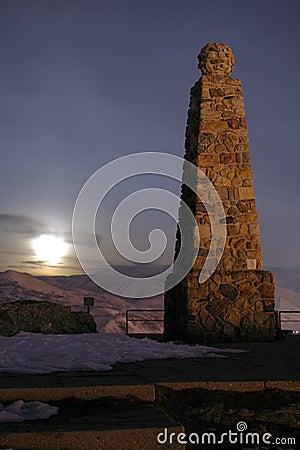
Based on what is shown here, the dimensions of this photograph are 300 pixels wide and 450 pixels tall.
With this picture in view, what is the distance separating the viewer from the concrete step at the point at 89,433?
2502mm

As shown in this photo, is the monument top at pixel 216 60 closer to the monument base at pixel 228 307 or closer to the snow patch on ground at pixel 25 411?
the monument base at pixel 228 307

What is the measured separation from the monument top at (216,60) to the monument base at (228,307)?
3920mm

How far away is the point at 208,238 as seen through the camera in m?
8.91

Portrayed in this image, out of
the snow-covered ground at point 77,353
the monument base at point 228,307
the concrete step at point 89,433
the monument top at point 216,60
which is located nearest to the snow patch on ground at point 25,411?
the concrete step at point 89,433

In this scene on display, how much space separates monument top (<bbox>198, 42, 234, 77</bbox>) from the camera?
9617 millimetres

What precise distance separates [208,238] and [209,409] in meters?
5.50

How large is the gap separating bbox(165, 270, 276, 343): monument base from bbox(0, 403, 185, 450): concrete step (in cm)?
578

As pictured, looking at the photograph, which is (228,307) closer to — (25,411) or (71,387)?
(71,387)

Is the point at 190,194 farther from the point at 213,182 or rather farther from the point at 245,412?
the point at 245,412

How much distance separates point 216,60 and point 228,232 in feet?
11.2

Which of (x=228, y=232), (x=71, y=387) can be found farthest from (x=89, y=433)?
(x=228, y=232)

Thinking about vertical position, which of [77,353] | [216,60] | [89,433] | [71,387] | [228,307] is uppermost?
[216,60]

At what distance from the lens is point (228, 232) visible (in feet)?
29.7

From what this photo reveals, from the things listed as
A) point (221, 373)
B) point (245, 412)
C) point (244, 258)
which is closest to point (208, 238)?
point (244, 258)
